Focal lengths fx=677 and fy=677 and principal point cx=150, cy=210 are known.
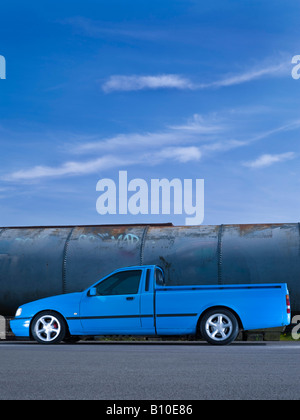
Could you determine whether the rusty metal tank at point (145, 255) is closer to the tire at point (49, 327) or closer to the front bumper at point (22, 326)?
the front bumper at point (22, 326)

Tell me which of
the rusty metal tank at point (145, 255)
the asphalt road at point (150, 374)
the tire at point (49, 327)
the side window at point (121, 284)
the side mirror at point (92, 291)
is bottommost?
the asphalt road at point (150, 374)

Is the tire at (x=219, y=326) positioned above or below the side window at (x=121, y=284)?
below

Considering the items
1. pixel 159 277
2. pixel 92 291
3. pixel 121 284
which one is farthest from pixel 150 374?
pixel 159 277

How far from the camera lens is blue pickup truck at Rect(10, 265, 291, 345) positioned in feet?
44.2

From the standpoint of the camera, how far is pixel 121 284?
14.3m

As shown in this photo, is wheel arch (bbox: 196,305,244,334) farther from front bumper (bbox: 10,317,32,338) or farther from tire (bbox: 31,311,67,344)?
front bumper (bbox: 10,317,32,338)

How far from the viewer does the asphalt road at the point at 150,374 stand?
6.46m

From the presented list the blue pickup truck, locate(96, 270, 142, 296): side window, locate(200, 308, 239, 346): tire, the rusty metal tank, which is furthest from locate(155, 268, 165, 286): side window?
locate(200, 308, 239, 346): tire

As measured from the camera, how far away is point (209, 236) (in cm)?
1634

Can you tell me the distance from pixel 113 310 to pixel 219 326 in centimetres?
220

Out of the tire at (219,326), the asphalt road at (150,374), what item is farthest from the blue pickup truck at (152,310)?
the asphalt road at (150,374)

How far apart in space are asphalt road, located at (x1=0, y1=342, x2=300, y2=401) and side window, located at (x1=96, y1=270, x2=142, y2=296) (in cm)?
242

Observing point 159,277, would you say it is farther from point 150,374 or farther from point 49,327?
point 150,374
